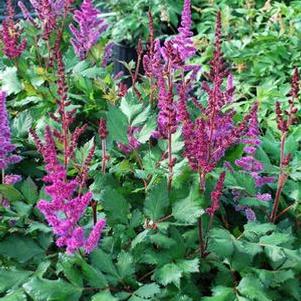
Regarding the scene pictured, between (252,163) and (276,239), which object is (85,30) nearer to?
(252,163)

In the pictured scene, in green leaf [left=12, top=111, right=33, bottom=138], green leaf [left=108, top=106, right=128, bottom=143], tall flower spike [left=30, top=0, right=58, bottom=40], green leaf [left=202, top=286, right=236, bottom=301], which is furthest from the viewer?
tall flower spike [left=30, top=0, right=58, bottom=40]

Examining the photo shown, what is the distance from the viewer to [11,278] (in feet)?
4.96

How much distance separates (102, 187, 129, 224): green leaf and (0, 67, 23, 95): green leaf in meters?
0.71

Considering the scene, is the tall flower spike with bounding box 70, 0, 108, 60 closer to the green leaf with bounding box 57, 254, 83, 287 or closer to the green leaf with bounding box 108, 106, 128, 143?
the green leaf with bounding box 108, 106, 128, 143

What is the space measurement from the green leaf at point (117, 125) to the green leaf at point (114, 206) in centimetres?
25

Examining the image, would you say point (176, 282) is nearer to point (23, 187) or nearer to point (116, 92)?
point (23, 187)

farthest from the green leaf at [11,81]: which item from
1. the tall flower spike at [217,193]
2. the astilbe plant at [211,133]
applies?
the tall flower spike at [217,193]

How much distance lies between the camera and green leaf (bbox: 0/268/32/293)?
1497 millimetres

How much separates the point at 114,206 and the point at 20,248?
0.85ft

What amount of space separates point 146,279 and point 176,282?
196 millimetres

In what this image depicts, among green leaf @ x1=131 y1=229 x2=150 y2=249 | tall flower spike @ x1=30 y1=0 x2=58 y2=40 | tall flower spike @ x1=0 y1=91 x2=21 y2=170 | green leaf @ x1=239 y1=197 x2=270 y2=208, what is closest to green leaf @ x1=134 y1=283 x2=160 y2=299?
green leaf @ x1=131 y1=229 x2=150 y2=249

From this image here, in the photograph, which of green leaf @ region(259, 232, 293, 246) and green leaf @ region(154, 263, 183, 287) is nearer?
green leaf @ region(154, 263, 183, 287)

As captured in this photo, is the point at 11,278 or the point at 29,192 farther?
the point at 29,192

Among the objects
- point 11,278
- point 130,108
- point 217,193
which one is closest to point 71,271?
point 11,278
